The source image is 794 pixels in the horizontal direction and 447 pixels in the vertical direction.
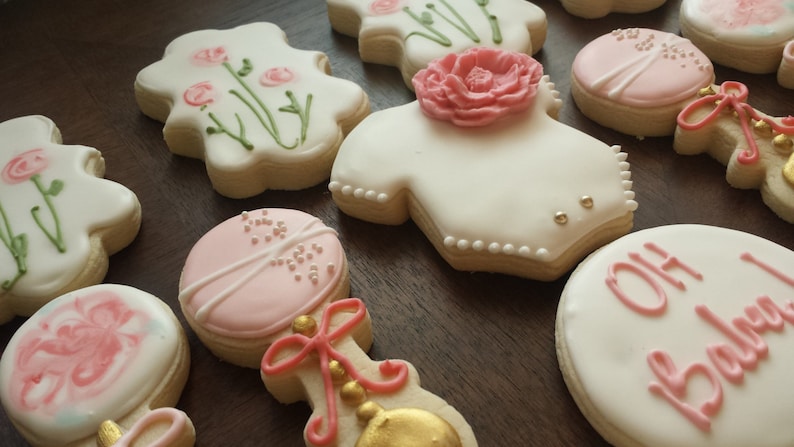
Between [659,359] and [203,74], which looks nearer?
[659,359]

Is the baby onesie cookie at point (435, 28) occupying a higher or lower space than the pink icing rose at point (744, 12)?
lower

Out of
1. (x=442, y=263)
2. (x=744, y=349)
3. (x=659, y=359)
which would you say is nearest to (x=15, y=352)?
(x=442, y=263)

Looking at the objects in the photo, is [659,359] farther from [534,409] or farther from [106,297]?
[106,297]

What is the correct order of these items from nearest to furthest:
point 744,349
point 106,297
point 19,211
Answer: point 744,349 → point 106,297 → point 19,211

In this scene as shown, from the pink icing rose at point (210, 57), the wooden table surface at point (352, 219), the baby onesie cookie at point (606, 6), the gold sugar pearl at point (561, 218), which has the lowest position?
the wooden table surface at point (352, 219)

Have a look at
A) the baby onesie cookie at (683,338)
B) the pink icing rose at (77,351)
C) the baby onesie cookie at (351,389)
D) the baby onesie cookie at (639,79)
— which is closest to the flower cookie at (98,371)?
the pink icing rose at (77,351)

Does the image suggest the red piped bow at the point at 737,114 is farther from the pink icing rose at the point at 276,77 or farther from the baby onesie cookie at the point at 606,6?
the pink icing rose at the point at 276,77

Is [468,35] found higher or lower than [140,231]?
higher
